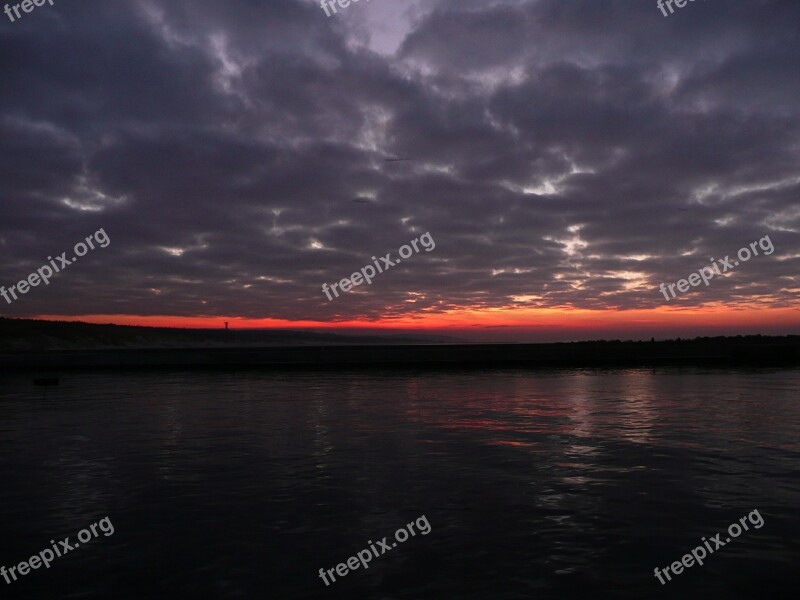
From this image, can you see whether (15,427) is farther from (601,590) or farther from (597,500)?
(601,590)

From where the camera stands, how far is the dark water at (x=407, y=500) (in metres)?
8.86

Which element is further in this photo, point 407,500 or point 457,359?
point 457,359

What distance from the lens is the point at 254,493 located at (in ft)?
43.9

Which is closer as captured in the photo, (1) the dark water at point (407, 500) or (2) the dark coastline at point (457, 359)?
(1) the dark water at point (407, 500)

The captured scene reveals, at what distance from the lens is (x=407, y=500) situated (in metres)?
12.8

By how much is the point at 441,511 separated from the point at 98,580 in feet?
19.6

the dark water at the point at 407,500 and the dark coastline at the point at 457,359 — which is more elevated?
the dark coastline at the point at 457,359

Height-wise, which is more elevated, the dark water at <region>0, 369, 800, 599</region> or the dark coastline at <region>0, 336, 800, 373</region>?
the dark coastline at <region>0, 336, 800, 373</region>

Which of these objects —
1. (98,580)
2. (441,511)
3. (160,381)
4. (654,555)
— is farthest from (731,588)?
(160,381)

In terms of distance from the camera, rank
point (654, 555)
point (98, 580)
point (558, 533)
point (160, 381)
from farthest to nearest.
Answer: point (160, 381) → point (558, 533) → point (654, 555) → point (98, 580)

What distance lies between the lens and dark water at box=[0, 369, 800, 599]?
886cm

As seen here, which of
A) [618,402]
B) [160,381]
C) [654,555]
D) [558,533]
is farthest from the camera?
[160,381]

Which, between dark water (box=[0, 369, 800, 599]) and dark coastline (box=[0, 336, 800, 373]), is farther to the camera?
dark coastline (box=[0, 336, 800, 373])

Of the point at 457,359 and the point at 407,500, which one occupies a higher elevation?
the point at 457,359
